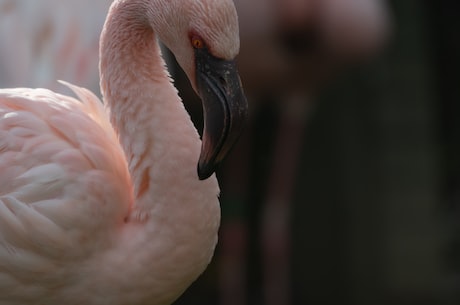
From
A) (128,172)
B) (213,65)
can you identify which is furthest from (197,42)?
(128,172)

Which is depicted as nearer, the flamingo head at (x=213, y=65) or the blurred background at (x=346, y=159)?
the flamingo head at (x=213, y=65)

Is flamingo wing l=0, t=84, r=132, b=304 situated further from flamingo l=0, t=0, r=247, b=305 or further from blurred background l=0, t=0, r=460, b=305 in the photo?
blurred background l=0, t=0, r=460, b=305

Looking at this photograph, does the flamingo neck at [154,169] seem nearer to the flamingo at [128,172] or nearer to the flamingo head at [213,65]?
the flamingo at [128,172]

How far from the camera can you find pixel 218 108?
2010 mm

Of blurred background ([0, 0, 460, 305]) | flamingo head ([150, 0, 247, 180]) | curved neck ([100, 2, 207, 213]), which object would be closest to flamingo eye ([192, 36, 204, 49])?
flamingo head ([150, 0, 247, 180])

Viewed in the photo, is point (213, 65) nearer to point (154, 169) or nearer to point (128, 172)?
point (154, 169)

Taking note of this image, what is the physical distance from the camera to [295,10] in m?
5.00

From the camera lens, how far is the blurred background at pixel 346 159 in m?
5.26

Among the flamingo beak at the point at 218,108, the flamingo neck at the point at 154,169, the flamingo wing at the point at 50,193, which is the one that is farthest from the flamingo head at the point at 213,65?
the flamingo wing at the point at 50,193

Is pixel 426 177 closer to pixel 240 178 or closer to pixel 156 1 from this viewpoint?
pixel 240 178

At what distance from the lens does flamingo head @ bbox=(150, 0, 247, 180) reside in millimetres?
1991

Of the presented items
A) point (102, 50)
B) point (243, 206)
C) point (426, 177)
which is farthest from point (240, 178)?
point (102, 50)

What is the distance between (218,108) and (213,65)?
88 mm

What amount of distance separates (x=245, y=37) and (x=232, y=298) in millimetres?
1355
